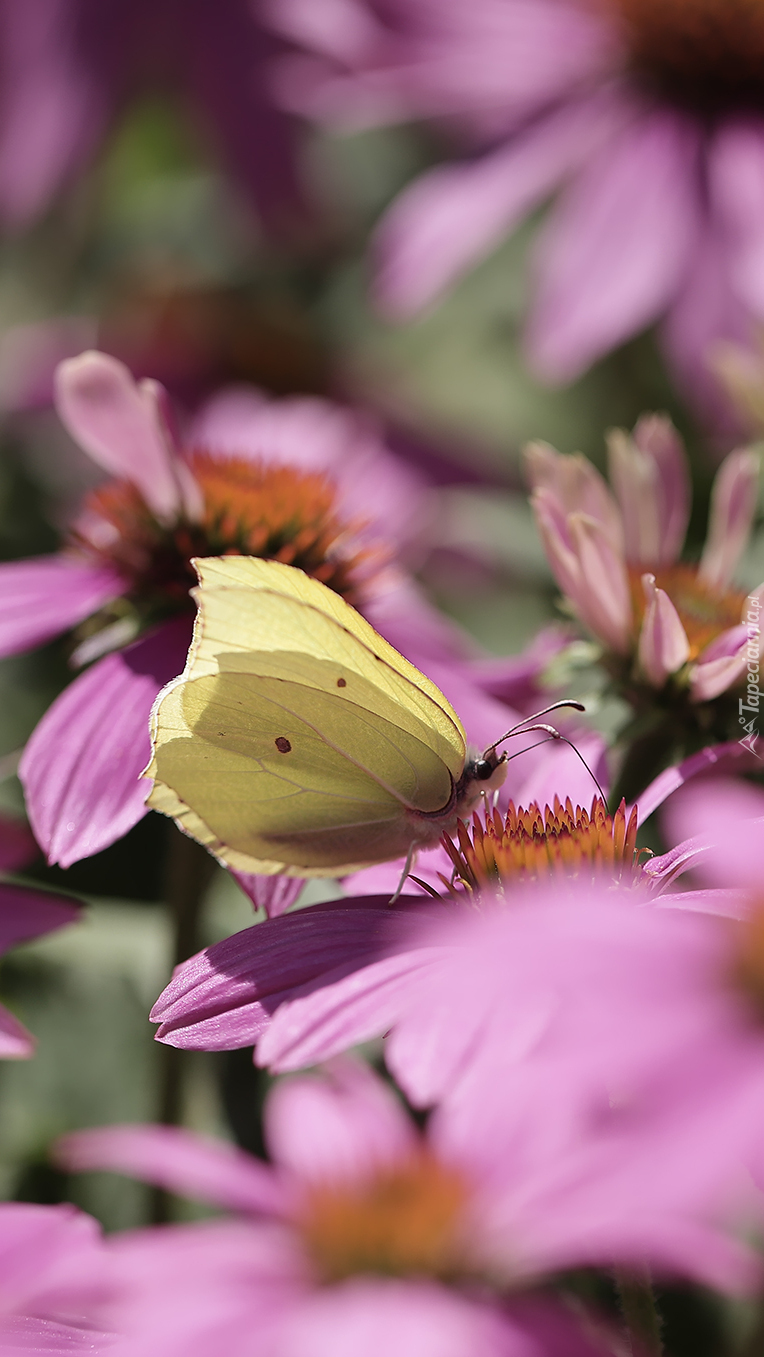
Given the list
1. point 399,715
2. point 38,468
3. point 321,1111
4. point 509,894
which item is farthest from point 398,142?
point 321,1111

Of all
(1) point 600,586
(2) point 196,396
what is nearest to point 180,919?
(1) point 600,586

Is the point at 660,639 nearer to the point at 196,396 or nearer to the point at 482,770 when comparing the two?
the point at 482,770

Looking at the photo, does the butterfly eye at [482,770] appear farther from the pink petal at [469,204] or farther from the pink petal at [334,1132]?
the pink petal at [469,204]

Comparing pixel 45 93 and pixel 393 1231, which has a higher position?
pixel 45 93

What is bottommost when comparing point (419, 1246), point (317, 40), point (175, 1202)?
point (175, 1202)

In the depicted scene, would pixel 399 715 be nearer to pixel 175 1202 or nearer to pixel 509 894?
pixel 509 894

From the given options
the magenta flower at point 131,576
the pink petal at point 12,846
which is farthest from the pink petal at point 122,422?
the pink petal at point 12,846

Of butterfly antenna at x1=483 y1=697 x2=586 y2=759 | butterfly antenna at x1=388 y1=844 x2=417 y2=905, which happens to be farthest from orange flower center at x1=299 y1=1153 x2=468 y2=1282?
butterfly antenna at x1=483 y1=697 x2=586 y2=759
